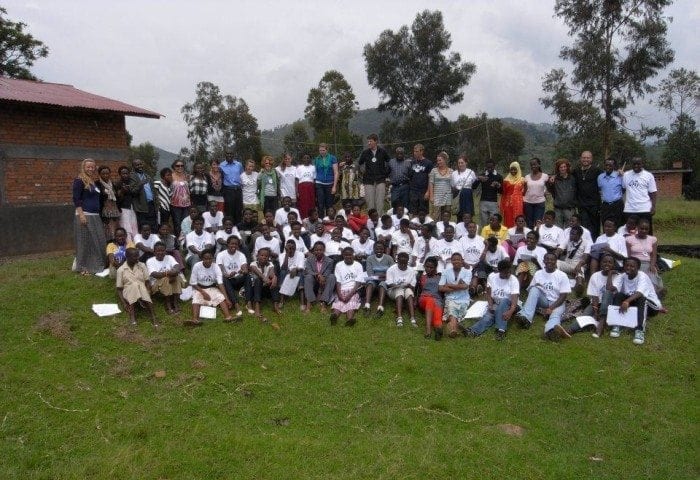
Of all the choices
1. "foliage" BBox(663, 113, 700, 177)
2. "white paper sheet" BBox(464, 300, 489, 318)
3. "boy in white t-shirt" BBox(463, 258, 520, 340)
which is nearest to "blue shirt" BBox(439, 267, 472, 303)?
"white paper sheet" BBox(464, 300, 489, 318)

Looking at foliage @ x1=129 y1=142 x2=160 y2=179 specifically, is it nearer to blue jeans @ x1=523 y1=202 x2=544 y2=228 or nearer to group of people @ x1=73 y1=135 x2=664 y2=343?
group of people @ x1=73 y1=135 x2=664 y2=343

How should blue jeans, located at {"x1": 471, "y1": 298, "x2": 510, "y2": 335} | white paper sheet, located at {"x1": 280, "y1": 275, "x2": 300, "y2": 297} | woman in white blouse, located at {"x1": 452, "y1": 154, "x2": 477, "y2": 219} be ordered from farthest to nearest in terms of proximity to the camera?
woman in white blouse, located at {"x1": 452, "y1": 154, "x2": 477, "y2": 219} → white paper sheet, located at {"x1": 280, "y1": 275, "x2": 300, "y2": 297} → blue jeans, located at {"x1": 471, "y1": 298, "x2": 510, "y2": 335}

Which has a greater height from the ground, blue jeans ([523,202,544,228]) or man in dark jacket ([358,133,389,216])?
man in dark jacket ([358,133,389,216])

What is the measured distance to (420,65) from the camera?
3556 cm

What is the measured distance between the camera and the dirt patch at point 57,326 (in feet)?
26.8

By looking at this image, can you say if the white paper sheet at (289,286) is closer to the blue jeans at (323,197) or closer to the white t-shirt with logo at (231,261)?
the white t-shirt with logo at (231,261)

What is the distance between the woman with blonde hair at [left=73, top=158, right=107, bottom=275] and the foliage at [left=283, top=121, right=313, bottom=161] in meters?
29.6

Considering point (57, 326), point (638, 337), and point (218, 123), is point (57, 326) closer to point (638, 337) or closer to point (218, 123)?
point (638, 337)

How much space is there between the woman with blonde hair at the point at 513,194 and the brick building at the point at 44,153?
29.3 ft

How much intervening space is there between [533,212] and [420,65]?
26.4 metres

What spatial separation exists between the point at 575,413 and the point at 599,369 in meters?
1.26

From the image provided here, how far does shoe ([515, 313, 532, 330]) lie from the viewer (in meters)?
8.77

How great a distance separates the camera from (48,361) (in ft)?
24.5

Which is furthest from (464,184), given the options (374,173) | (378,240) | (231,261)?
(231,261)
